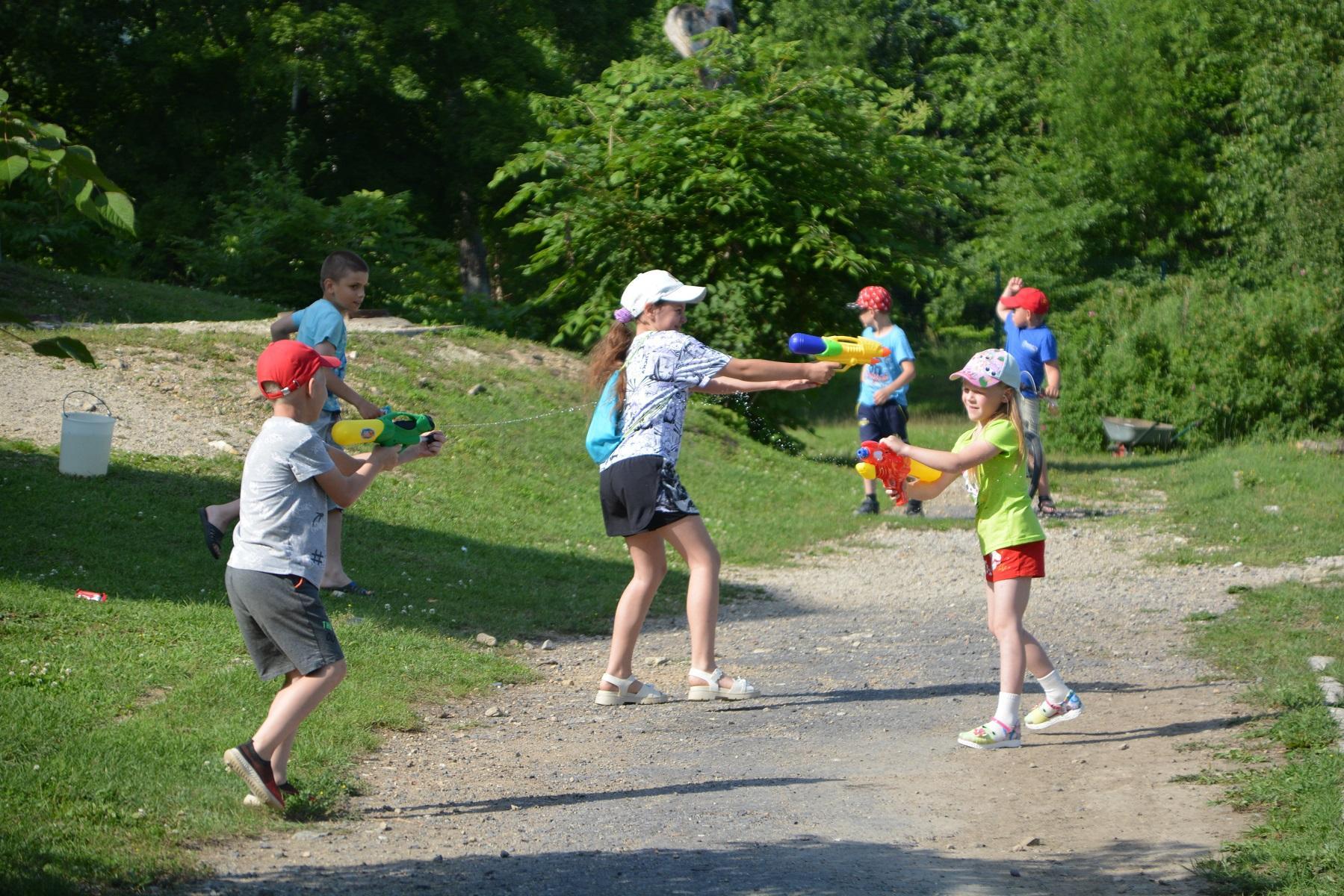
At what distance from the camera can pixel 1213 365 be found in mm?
19219

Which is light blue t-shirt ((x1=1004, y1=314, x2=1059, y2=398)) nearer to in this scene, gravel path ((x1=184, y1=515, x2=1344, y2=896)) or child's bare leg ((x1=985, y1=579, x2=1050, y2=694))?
gravel path ((x1=184, y1=515, x2=1344, y2=896))

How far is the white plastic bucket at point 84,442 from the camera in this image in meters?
9.52

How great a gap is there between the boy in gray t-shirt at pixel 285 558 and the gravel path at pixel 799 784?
371 mm

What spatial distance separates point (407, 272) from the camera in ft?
65.8

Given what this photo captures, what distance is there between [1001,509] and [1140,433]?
14043 millimetres

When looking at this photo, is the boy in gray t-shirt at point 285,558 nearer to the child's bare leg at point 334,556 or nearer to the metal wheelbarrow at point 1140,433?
the child's bare leg at point 334,556

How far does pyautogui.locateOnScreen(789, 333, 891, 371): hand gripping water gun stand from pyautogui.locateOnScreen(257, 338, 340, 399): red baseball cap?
2.42 metres

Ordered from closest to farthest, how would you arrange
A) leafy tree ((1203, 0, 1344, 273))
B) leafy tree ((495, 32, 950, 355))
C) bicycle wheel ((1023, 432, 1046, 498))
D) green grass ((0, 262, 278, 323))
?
bicycle wheel ((1023, 432, 1046, 498)) < green grass ((0, 262, 278, 323)) < leafy tree ((495, 32, 950, 355)) < leafy tree ((1203, 0, 1344, 273))

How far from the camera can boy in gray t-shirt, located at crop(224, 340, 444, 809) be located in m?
4.73

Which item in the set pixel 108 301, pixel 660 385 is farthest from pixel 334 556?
pixel 108 301

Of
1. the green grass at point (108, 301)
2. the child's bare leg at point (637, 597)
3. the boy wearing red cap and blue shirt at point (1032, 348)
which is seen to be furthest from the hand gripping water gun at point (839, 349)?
the green grass at point (108, 301)

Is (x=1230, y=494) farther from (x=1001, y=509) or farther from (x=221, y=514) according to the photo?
(x=221, y=514)

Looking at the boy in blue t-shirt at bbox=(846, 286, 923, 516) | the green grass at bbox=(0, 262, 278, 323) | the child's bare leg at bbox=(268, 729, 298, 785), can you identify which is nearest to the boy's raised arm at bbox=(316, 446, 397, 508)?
the child's bare leg at bbox=(268, 729, 298, 785)

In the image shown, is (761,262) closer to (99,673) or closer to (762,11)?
(99,673)
